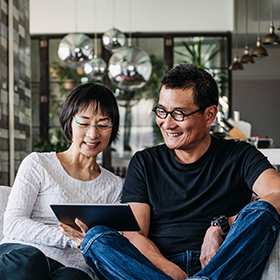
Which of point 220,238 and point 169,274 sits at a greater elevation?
point 220,238

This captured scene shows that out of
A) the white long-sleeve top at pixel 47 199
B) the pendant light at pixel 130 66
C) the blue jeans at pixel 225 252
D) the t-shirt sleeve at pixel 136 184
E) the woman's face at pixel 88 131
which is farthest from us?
the pendant light at pixel 130 66

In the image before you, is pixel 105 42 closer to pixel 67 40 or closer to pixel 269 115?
pixel 67 40

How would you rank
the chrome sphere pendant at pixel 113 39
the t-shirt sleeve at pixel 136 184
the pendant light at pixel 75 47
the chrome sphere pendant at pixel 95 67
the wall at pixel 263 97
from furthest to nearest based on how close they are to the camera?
1. the wall at pixel 263 97
2. the chrome sphere pendant at pixel 95 67
3. the chrome sphere pendant at pixel 113 39
4. the pendant light at pixel 75 47
5. the t-shirt sleeve at pixel 136 184

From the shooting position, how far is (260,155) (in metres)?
1.83

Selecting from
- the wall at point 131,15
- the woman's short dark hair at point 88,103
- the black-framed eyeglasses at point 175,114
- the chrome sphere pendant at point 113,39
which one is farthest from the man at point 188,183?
the wall at point 131,15

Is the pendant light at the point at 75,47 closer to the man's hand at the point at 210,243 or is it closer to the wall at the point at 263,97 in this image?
the man's hand at the point at 210,243

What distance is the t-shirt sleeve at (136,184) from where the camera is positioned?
1860 mm

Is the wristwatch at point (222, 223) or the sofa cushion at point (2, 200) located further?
the sofa cushion at point (2, 200)

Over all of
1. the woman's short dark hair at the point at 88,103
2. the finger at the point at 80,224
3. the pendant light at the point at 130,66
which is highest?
the pendant light at the point at 130,66

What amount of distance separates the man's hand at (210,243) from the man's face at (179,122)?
377 mm

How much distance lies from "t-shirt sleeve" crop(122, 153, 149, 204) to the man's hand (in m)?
0.31

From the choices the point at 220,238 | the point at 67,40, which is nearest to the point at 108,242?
the point at 220,238

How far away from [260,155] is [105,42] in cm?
320

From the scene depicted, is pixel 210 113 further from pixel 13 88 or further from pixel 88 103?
pixel 13 88
